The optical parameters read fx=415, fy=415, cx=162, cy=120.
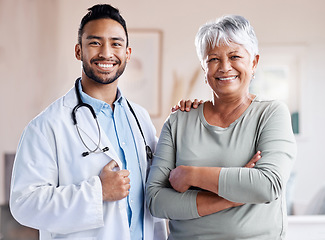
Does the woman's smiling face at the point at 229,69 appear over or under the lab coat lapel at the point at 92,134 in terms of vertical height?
over

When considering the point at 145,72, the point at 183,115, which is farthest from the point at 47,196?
the point at 145,72

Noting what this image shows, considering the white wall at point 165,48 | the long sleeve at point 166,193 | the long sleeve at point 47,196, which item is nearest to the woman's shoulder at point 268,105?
the long sleeve at point 166,193

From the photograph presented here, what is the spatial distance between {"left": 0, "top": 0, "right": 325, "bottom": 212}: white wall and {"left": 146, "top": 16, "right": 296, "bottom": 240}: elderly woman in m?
3.27

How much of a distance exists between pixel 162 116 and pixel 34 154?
11.0ft

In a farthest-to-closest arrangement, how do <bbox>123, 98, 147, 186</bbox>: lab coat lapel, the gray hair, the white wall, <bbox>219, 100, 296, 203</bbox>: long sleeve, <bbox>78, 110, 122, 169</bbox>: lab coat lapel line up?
the white wall < <bbox>123, 98, 147, 186</bbox>: lab coat lapel < <bbox>78, 110, 122, 169</bbox>: lab coat lapel < the gray hair < <bbox>219, 100, 296, 203</bbox>: long sleeve

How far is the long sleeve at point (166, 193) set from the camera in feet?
4.32

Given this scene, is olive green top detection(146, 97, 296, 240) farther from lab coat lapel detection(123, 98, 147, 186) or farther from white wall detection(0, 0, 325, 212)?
white wall detection(0, 0, 325, 212)

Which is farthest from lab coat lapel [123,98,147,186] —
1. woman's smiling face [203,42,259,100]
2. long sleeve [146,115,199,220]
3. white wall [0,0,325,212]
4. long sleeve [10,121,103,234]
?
white wall [0,0,325,212]

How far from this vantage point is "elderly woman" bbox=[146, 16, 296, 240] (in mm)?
1248

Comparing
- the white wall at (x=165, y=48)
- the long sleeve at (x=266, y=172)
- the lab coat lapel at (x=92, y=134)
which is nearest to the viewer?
the long sleeve at (x=266, y=172)

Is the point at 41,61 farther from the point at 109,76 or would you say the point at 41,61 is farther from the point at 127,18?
the point at 109,76

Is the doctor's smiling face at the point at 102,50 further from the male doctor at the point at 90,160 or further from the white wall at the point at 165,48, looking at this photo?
the white wall at the point at 165,48

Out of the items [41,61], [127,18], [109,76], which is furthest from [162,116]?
[109,76]

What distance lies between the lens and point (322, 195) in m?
3.63
